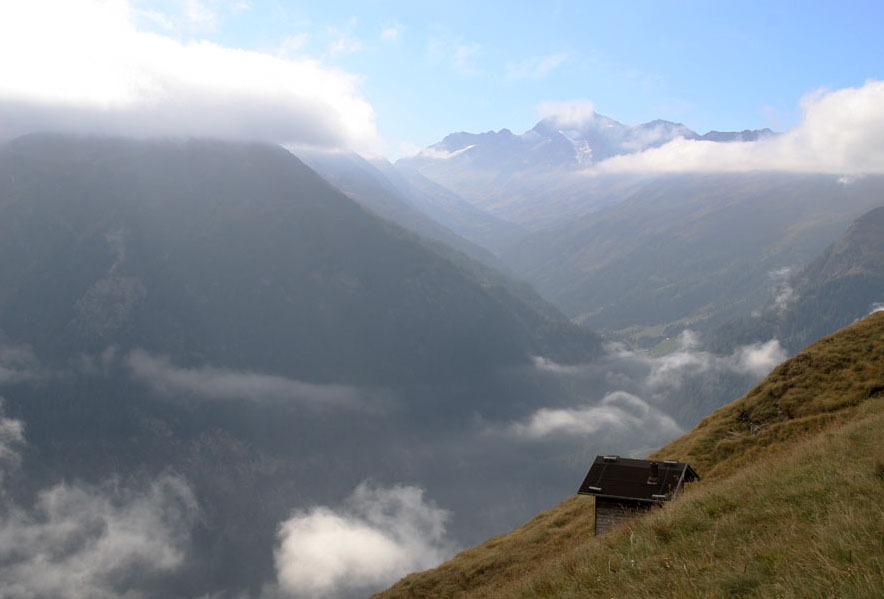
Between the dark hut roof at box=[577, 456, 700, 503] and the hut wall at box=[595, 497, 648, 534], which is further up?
the dark hut roof at box=[577, 456, 700, 503]

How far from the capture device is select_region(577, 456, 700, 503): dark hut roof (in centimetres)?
3309

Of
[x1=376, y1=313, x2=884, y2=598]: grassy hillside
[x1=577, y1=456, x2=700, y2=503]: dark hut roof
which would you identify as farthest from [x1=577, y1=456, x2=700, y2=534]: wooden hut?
[x1=376, y1=313, x2=884, y2=598]: grassy hillside

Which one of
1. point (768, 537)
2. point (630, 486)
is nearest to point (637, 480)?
point (630, 486)

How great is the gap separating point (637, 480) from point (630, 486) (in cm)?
67

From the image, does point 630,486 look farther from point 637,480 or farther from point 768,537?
point 768,537

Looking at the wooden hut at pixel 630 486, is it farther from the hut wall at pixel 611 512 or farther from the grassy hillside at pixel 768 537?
the grassy hillside at pixel 768 537

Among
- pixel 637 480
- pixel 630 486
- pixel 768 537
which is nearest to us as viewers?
pixel 768 537

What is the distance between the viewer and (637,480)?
35.0m

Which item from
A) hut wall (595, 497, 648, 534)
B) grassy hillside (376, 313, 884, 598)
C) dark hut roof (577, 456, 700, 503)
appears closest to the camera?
grassy hillside (376, 313, 884, 598)

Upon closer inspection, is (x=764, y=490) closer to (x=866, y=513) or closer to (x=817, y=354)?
(x=866, y=513)

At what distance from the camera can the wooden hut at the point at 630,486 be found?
33094 mm

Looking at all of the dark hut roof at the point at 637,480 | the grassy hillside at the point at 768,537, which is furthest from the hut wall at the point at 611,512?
the grassy hillside at the point at 768,537

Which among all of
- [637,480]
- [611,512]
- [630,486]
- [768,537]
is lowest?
[768,537]

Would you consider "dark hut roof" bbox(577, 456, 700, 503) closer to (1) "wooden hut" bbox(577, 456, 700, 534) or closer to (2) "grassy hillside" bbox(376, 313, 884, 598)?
(1) "wooden hut" bbox(577, 456, 700, 534)
